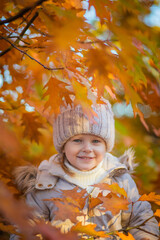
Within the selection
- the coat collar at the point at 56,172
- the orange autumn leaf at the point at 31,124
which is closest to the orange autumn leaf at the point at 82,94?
the coat collar at the point at 56,172

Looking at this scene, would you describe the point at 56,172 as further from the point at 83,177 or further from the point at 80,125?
the point at 80,125

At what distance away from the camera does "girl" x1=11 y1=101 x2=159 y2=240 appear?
1.31 m

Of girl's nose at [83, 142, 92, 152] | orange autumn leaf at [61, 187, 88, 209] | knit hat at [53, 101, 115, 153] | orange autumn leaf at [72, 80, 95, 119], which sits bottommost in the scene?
orange autumn leaf at [61, 187, 88, 209]

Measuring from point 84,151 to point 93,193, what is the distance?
0.72 feet

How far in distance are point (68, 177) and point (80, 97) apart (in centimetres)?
50

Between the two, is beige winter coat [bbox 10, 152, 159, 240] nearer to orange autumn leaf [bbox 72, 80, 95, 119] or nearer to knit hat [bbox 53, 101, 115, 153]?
knit hat [bbox 53, 101, 115, 153]

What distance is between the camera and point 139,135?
2.63 m

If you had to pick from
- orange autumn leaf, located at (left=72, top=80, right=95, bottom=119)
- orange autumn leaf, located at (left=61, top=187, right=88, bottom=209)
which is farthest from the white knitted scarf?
orange autumn leaf, located at (left=72, top=80, right=95, bottom=119)

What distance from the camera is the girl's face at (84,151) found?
4.36 feet

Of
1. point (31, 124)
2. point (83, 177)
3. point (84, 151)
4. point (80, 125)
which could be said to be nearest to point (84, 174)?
point (83, 177)

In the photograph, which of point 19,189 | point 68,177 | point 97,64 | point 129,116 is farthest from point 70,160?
point 129,116

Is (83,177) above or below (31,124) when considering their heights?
below

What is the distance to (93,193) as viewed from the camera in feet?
4.37

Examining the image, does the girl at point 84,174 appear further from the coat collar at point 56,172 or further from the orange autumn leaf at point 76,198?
the orange autumn leaf at point 76,198
